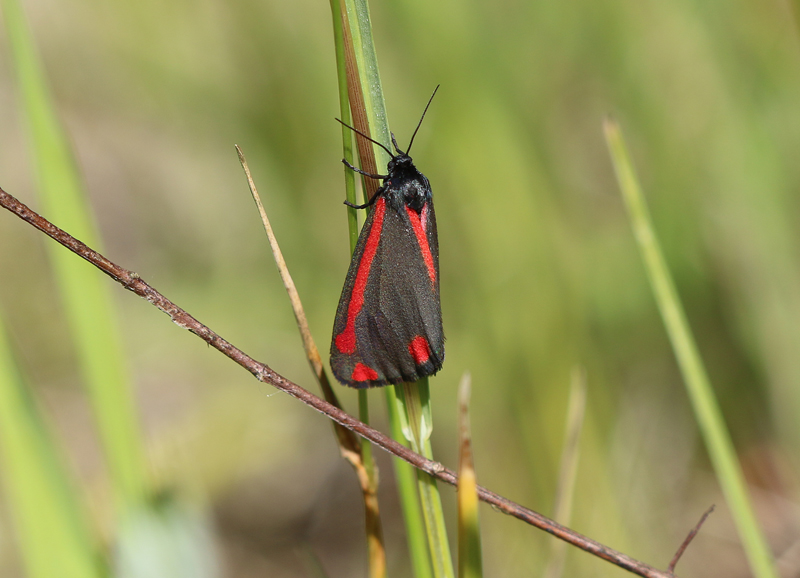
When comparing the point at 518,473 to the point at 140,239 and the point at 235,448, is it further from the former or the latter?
the point at 140,239

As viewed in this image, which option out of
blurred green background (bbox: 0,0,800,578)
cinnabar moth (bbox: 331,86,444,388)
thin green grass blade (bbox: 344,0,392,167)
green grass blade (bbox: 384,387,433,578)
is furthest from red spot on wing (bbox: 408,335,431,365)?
blurred green background (bbox: 0,0,800,578)

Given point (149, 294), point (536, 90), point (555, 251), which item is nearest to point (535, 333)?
point (555, 251)

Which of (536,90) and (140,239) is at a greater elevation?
(536,90)

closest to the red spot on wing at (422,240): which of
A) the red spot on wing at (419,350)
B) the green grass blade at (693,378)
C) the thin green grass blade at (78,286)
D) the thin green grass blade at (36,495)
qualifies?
the red spot on wing at (419,350)

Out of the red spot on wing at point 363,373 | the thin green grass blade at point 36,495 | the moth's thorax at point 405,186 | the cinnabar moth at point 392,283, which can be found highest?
the moth's thorax at point 405,186

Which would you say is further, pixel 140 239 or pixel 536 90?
pixel 140 239

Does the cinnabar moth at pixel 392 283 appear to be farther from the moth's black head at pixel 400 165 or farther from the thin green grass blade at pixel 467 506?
the thin green grass blade at pixel 467 506

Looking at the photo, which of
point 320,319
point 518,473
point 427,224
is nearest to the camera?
point 427,224
